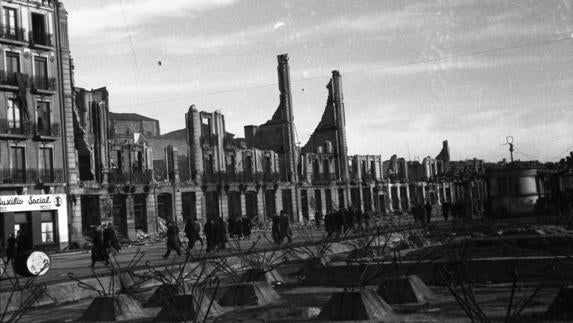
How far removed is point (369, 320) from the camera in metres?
9.12

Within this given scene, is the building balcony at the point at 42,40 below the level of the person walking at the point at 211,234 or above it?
above

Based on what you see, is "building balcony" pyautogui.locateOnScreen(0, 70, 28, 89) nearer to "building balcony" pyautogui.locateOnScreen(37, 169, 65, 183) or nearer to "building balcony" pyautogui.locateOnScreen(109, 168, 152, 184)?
"building balcony" pyautogui.locateOnScreen(37, 169, 65, 183)

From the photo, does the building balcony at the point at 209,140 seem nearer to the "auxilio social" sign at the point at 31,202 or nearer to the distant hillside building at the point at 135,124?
the distant hillside building at the point at 135,124

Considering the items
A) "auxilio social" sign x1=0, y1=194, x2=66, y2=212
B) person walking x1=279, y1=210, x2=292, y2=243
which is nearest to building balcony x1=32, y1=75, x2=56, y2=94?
"auxilio social" sign x1=0, y1=194, x2=66, y2=212

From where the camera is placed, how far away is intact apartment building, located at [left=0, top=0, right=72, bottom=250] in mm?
35375

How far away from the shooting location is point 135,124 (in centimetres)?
5734

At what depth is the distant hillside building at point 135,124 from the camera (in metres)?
55.4

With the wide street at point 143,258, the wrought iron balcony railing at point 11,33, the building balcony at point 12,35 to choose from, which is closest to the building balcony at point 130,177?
the wide street at point 143,258

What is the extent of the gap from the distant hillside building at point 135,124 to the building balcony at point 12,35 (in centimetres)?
1757

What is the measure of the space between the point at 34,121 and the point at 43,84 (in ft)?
6.95

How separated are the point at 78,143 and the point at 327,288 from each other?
29345mm

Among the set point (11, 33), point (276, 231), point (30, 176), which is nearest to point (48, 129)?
point (30, 176)

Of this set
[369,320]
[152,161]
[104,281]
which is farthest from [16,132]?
[369,320]

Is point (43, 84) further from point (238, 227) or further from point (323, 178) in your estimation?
point (323, 178)
